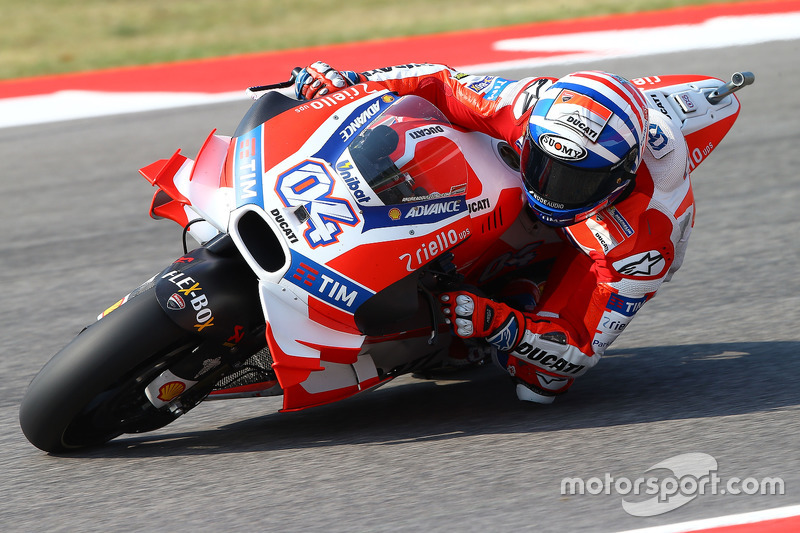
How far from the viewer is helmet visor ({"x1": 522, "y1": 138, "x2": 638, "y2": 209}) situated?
3529 mm

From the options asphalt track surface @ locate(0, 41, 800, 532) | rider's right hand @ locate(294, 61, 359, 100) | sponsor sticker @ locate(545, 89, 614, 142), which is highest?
rider's right hand @ locate(294, 61, 359, 100)

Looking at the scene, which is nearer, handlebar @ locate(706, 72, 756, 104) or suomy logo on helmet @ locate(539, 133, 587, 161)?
suomy logo on helmet @ locate(539, 133, 587, 161)

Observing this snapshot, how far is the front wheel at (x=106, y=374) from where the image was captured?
336cm

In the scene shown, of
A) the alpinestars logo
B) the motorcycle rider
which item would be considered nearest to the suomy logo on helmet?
the motorcycle rider

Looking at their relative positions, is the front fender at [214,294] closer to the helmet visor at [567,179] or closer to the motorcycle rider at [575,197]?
the motorcycle rider at [575,197]

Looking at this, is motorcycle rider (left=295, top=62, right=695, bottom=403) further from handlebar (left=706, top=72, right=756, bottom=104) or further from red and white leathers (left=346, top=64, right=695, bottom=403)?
handlebar (left=706, top=72, right=756, bottom=104)

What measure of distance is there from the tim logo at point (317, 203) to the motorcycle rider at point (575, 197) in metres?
0.54

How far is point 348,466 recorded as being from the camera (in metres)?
3.54

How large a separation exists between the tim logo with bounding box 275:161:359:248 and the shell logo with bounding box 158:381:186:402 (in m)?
0.72

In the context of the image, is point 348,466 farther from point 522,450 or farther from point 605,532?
point 605,532

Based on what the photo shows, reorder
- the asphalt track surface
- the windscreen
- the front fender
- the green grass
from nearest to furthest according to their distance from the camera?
the asphalt track surface → the front fender → the windscreen → the green grass

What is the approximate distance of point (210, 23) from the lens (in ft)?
46.1

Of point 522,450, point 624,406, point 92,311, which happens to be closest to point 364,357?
point 522,450

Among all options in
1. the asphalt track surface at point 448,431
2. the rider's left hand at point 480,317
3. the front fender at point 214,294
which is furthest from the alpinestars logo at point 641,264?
the front fender at point 214,294
